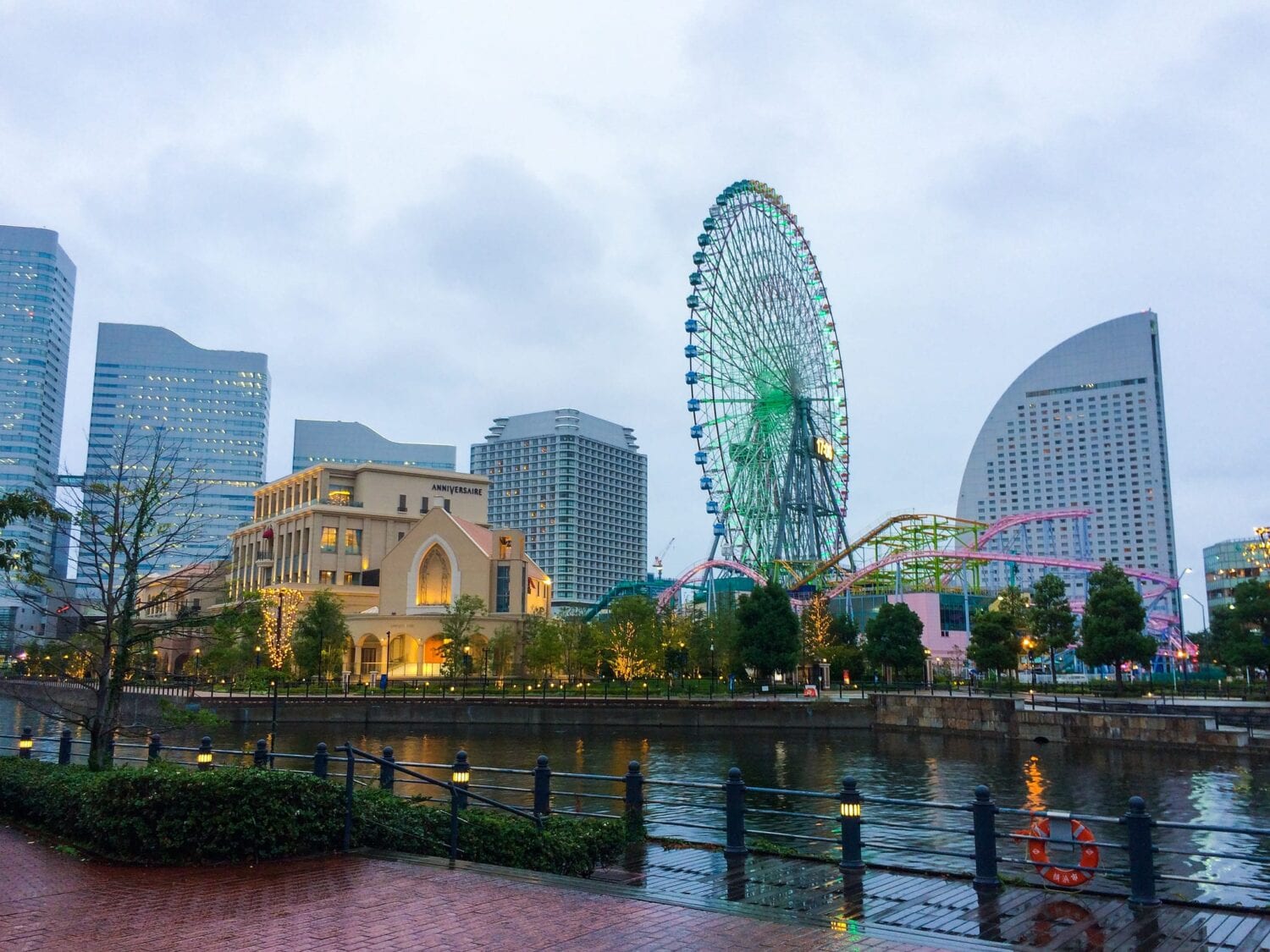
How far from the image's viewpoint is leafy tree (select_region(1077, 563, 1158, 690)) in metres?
59.3

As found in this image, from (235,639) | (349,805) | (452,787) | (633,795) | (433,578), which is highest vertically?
(433,578)

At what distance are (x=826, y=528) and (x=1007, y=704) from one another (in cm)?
5601

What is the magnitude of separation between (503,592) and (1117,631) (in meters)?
51.2

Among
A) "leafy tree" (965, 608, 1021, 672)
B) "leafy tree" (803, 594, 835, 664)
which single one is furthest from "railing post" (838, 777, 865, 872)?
"leafy tree" (803, 594, 835, 664)

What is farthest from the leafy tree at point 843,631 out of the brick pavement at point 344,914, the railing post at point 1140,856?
the brick pavement at point 344,914

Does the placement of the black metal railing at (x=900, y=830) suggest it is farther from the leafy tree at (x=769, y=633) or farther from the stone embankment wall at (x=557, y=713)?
the leafy tree at (x=769, y=633)

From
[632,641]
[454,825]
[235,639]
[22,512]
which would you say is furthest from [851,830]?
[632,641]

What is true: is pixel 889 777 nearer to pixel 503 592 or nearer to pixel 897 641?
pixel 897 641

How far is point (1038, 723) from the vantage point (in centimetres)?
4441

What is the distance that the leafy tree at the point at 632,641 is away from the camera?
244 feet

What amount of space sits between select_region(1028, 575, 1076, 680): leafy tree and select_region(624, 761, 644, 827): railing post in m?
59.3

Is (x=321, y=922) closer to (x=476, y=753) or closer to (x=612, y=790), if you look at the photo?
(x=612, y=790)

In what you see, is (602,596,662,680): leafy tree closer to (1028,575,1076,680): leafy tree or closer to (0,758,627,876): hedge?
(1028,575,1076,680): leafy tree

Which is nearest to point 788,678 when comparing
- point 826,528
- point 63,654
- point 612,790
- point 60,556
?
point 826,528
